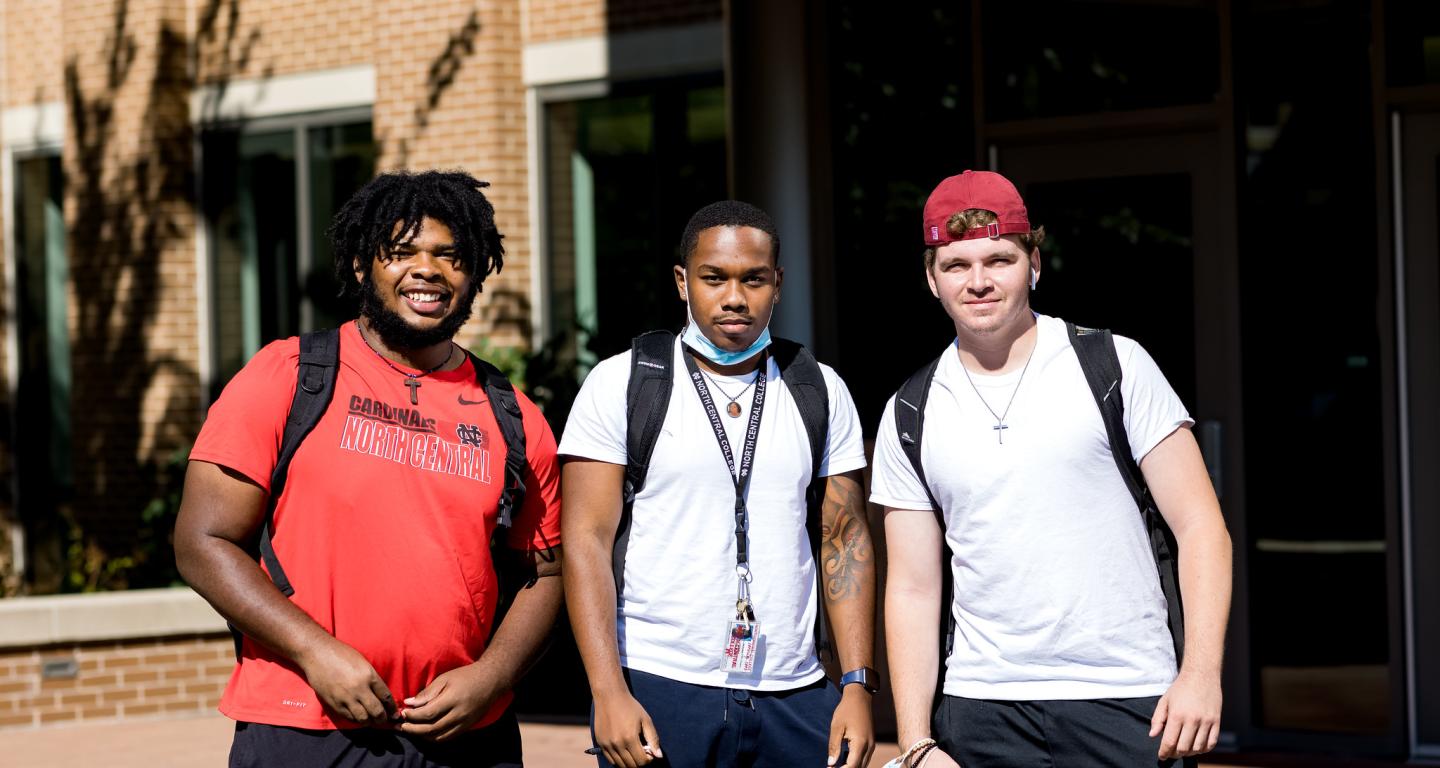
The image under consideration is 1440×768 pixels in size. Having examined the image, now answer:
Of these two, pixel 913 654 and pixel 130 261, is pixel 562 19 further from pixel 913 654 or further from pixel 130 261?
pixel 913 654

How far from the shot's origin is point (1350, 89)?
25.0 feet

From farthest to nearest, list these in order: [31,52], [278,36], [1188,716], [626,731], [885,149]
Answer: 1. [31,52]
2. [278,36]
3. [885,149]
4. [626,731]
5. [1188,716]

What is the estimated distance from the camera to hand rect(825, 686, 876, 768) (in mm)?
3781

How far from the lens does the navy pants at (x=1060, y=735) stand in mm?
3580

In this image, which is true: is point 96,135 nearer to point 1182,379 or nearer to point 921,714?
point 1182,379

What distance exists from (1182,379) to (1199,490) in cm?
437

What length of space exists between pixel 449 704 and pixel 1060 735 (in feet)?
4.15

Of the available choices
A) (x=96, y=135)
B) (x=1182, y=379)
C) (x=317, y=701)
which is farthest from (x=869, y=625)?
(x=96, y=135)

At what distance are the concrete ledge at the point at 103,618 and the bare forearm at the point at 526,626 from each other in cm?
554

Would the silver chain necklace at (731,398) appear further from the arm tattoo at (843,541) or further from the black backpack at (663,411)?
the arm tattoo at (843,541)

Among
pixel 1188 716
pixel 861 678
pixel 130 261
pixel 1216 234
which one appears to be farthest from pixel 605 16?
pixel 1188 716

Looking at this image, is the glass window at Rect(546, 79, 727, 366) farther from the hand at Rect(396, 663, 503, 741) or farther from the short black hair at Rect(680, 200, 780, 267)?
the hand at Rect(396, 663, 503, 741)

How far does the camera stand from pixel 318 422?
362cm

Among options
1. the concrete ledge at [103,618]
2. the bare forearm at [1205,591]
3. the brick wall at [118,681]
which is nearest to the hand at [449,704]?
the bare forearm at [1205,591]
